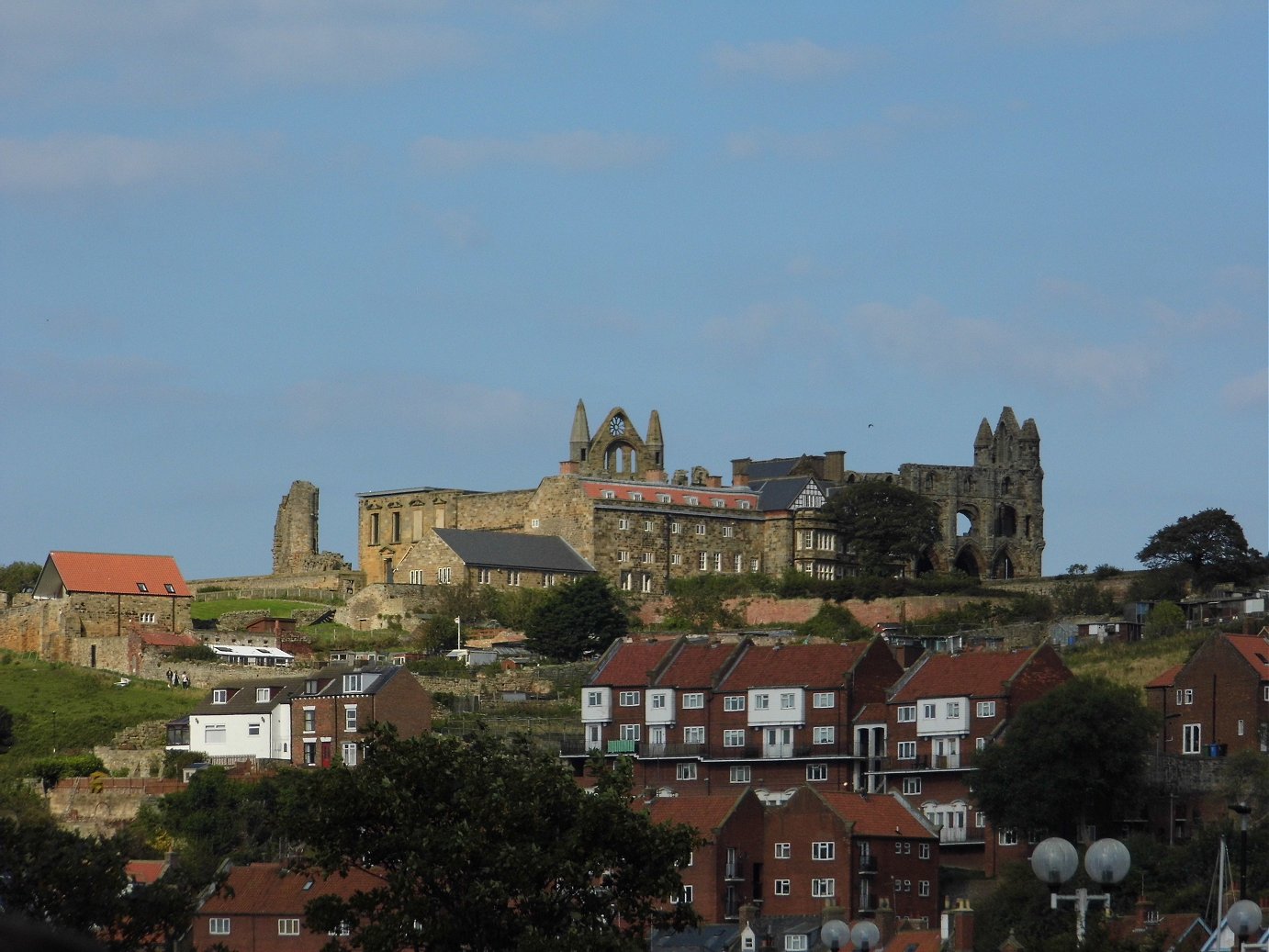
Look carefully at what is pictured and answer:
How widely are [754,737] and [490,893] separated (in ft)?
121

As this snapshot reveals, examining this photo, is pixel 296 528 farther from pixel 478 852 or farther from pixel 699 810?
pixel 478 852

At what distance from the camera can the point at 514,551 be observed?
11256 centimetres

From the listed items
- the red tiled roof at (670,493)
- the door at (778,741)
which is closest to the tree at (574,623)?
the red tiled roof at (670,493)

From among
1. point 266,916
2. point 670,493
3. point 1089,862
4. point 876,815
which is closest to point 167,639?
point 670,493

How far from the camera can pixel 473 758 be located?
54656 mm

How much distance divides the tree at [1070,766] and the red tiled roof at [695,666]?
45.1 ft

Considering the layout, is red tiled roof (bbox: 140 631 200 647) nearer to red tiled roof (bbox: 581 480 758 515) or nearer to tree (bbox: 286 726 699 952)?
red tiled roof (bbox: 581 480 758 515)

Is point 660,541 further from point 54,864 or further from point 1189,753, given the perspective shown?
point 54,864

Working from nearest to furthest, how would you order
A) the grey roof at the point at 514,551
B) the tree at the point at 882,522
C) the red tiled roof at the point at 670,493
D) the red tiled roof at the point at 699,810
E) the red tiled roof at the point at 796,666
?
the red tiled roof at the point at 699,810
the red tiled roof at the point at 796,666
the grey roof at the point at 514,551
the tree at the point at 882,522
the red tiled roof at the point at 670,493

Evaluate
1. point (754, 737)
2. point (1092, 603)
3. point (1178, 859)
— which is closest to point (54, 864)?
point (1178, 859)

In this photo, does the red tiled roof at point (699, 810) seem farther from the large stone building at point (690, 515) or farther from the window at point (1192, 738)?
the large stone building at point (690, 515)

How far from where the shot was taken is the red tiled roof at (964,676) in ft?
277

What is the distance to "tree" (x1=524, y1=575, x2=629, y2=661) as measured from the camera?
10269cm

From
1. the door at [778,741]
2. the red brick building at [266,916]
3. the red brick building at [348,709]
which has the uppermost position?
the red brick building at [348,709]
